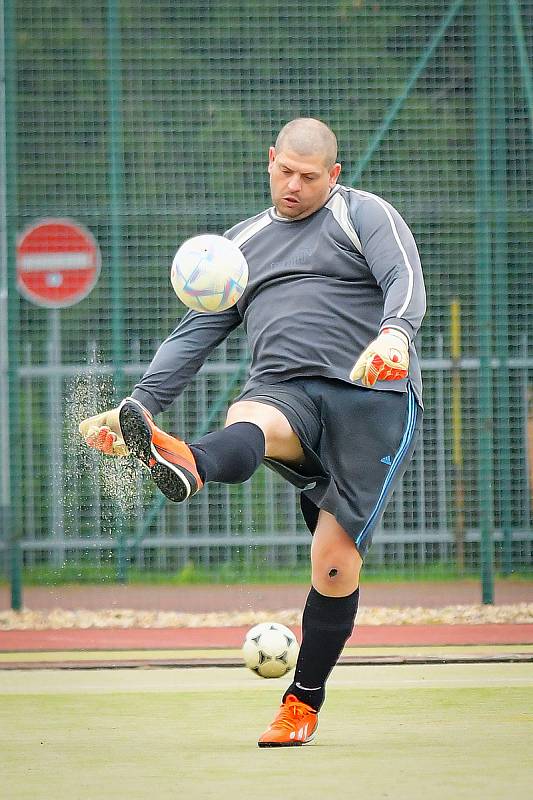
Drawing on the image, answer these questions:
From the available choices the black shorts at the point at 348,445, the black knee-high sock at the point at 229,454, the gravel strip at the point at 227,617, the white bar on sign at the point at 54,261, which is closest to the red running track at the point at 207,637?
the gravel strip at the point at 227,617

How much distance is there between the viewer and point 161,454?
3.65 meters

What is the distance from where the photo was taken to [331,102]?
330 inches

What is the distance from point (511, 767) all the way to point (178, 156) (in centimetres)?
526

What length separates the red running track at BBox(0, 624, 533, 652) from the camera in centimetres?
710

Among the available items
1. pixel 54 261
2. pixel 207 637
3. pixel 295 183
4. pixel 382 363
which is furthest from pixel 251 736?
pixel 54 261

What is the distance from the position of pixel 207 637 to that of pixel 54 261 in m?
2.27

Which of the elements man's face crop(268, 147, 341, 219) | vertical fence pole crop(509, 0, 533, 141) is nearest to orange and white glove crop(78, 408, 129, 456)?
man's face crop(268, 147, 341, 219)

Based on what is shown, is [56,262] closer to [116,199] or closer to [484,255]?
[116,199]

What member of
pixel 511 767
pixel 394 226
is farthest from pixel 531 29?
pixel 511 767

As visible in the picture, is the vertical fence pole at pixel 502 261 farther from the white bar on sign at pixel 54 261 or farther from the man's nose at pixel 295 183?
the man's nose at pixel 295 183

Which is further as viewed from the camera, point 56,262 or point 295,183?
point 56,262

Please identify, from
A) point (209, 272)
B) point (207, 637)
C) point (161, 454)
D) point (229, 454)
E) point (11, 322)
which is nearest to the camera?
point (161, 454)

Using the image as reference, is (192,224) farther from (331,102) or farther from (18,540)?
(18,540)

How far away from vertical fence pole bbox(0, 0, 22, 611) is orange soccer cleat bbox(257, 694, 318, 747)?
160 inches
